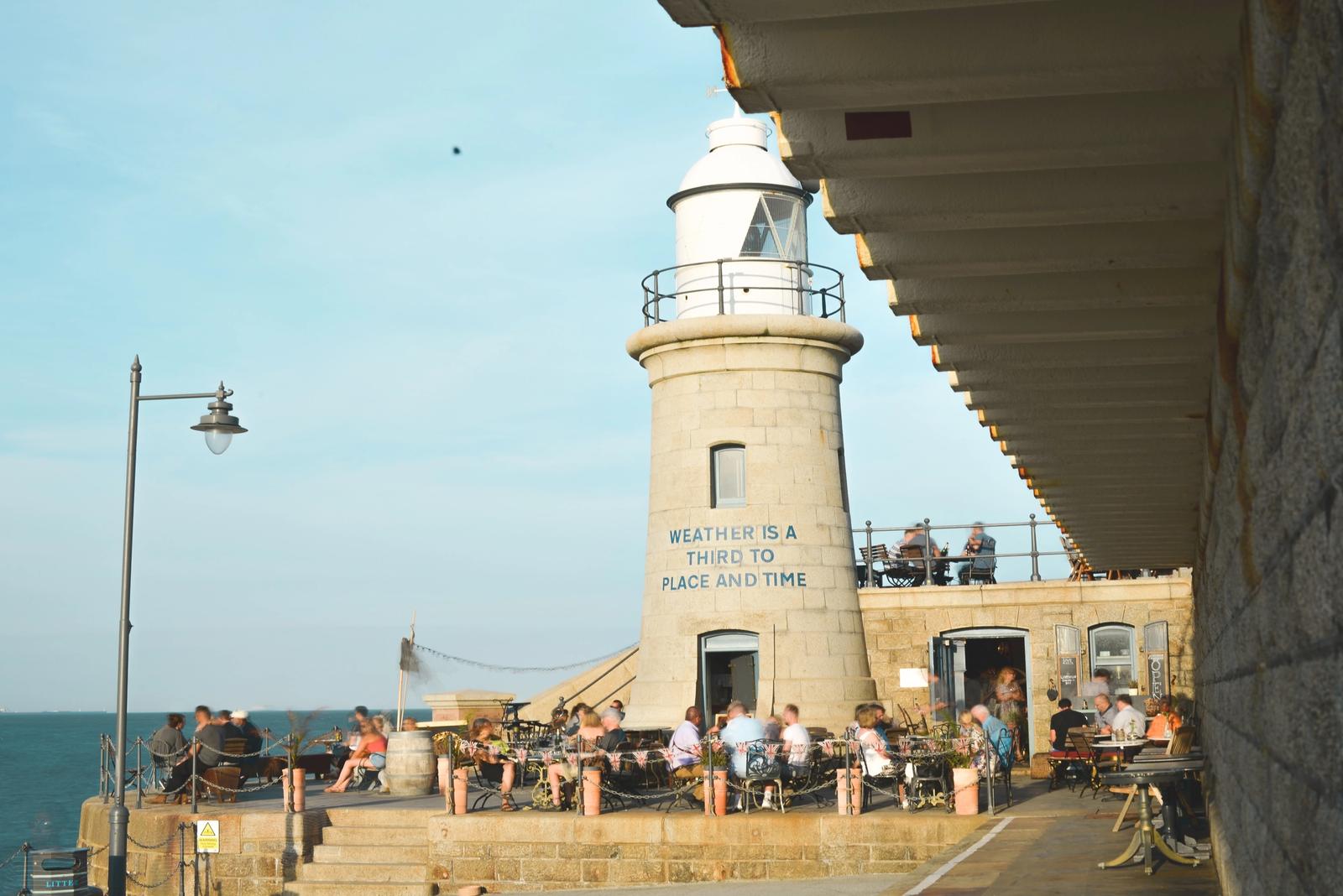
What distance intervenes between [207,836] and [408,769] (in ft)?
13.3

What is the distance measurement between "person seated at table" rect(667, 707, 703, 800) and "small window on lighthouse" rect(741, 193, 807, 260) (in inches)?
313

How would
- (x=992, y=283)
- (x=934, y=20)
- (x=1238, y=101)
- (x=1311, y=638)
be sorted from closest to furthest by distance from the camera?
(x=1311, y=638) → (x=1238, y=101) → (x=934, y=20) → (x=992, y=283)

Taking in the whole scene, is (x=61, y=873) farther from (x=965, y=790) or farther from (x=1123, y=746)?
(x=1123, y=746)

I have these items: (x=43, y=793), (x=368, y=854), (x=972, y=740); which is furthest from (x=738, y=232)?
(x=43, y=793)

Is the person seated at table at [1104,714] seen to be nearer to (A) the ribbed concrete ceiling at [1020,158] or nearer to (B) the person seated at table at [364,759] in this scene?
(B) the person seated at table at [364,759]

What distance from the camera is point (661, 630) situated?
70.9 ft

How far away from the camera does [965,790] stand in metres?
14.7

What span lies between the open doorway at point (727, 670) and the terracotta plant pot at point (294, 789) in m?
6.37

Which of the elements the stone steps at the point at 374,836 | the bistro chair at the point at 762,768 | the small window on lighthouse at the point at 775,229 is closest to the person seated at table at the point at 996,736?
the bistro chair at the point at 762,768

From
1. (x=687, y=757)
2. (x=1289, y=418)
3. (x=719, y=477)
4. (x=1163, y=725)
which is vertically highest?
(x=719, y=477)

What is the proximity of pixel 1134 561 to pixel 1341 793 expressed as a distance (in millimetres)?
17266

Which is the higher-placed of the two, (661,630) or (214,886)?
(661,630)

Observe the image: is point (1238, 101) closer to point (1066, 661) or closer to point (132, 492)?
point (132, 492)

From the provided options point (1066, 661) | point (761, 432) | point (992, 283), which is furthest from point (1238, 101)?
point (1066, 661)
